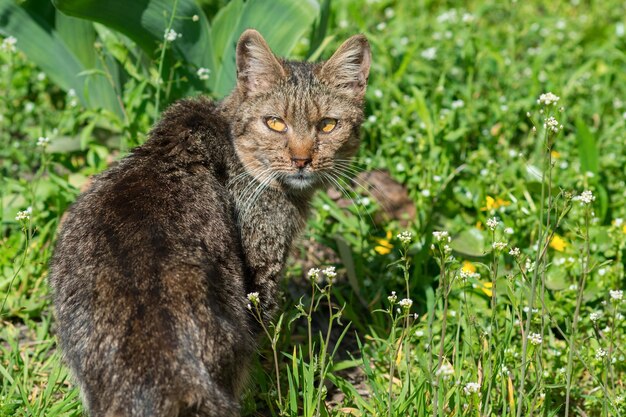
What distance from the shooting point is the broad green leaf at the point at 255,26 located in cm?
486

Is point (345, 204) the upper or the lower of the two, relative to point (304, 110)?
lower

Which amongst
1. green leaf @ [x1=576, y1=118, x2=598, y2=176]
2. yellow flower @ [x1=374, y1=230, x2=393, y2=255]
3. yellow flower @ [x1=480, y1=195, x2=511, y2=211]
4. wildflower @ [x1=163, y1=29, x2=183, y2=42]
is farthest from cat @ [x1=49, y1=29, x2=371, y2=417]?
green leaf @ [x1=576, y1=118, x2=598, y2=176]

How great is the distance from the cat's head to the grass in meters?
0.64

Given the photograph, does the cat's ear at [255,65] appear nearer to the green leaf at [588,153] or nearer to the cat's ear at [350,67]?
the cat's ear at [350,67]

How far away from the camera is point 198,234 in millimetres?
3541

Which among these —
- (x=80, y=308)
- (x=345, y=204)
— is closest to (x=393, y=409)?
(x=80, y=308)

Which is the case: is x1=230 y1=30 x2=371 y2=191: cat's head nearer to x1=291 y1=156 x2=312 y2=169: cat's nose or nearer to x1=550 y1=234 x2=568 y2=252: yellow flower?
x1=291 y1=156 x2=312 y2=169: cat's nose

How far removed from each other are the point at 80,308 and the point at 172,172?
777 mm

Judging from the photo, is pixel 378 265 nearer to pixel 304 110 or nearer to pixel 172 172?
pixel 304 110

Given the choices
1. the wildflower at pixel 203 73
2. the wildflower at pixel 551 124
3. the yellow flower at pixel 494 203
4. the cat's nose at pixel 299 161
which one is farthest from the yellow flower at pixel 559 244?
the wildflower at pixel 203 73

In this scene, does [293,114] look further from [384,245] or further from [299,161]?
[384,245]

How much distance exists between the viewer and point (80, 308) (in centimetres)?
327

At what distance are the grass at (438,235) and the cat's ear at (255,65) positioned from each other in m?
1.01

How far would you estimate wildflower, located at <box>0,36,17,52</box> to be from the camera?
506cm
